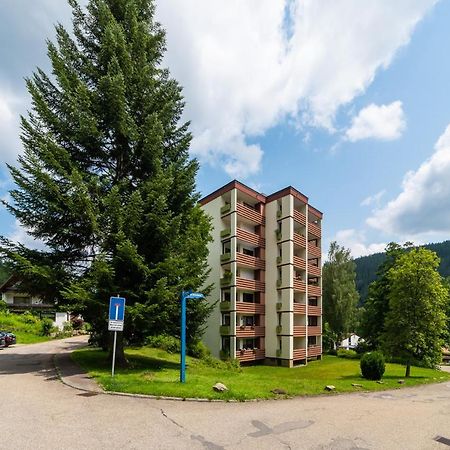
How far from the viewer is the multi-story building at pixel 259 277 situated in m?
37.8

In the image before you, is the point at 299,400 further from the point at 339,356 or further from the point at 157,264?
the point at 339,356

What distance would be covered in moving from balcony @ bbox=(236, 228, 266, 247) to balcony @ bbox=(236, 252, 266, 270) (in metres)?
1.64

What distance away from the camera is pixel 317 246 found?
49312 mm

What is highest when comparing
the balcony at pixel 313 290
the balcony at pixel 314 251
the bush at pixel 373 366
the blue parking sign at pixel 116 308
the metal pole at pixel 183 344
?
the balcony at pixel 314 251

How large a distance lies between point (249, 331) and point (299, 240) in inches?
472

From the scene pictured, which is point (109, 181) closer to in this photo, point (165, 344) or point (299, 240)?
point (165, 344)

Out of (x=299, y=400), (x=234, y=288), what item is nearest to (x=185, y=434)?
(x=299, y=400)

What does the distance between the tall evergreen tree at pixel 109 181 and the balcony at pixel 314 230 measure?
2841 centimetres

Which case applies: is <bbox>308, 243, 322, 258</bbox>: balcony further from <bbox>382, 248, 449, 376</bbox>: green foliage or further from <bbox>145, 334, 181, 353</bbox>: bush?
<bbox>145, 334, 181, 353</bbox>: bush

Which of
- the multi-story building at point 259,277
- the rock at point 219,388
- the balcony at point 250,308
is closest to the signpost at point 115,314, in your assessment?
the rock at point 219,388

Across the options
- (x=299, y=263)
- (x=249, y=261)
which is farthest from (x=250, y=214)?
(x=299, y=263)

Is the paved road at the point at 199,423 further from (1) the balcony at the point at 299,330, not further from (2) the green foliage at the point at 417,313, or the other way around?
(1) the balcony at the point at 299,330

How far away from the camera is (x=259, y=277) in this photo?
136 ft

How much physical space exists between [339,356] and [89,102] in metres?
45.9
